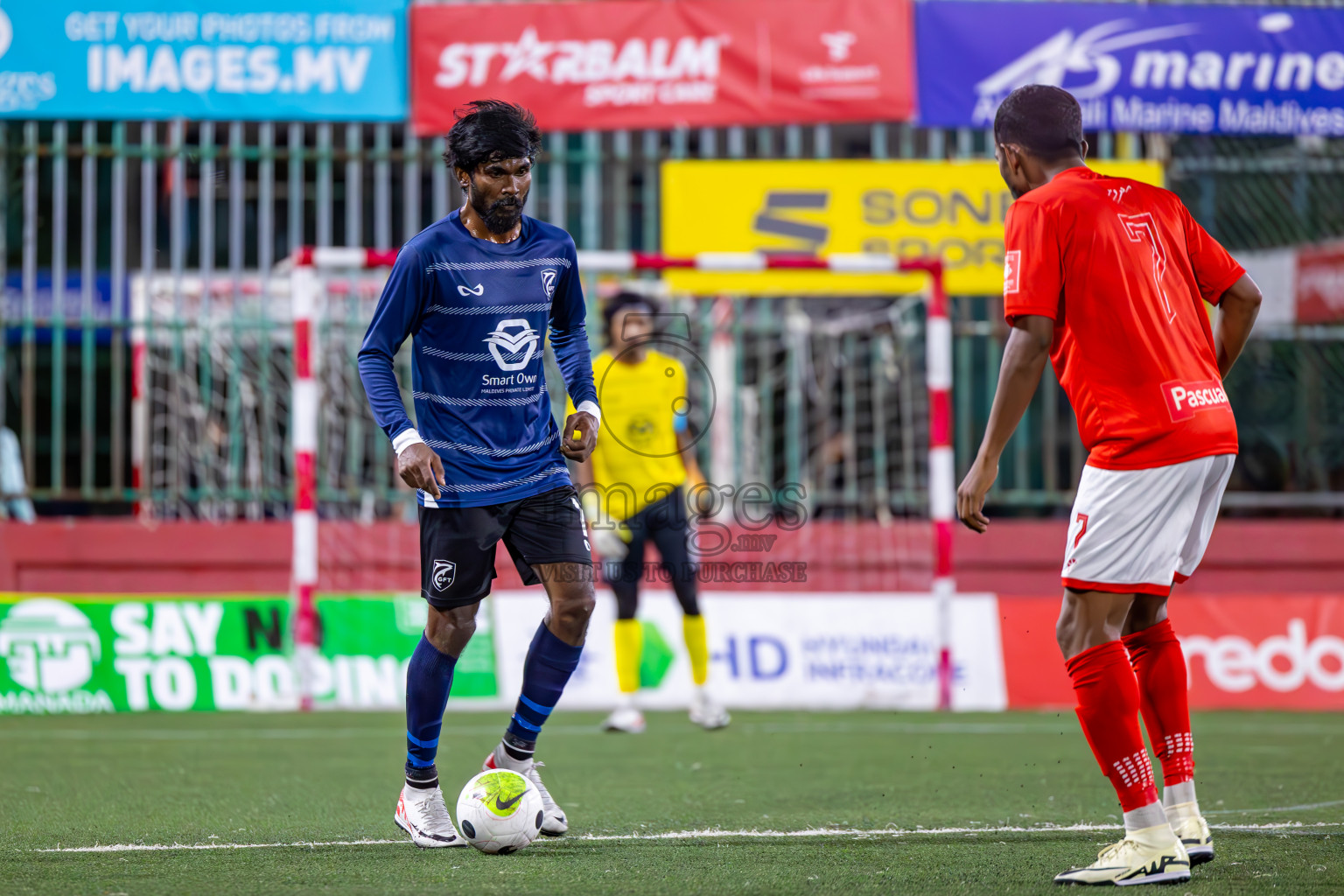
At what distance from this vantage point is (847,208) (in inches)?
463

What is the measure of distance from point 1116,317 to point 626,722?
5.19 metres

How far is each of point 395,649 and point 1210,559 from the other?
601 centimetres

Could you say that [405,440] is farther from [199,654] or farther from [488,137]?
[199,654]

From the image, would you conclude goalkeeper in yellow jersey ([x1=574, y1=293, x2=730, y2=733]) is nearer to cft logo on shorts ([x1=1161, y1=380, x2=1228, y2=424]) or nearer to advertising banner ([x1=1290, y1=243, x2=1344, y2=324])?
cft logo on shorts ([x1=1161, y1=380, x2=1228, y2=424])

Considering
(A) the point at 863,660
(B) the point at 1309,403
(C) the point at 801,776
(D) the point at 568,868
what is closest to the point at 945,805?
(C) the point at 801,776

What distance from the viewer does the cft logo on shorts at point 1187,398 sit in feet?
13.0

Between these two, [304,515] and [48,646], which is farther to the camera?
[48,646]

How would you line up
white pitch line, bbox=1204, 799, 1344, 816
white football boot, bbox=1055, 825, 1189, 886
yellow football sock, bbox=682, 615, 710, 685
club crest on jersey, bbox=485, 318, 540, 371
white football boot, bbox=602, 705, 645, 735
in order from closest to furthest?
1. white football boot, bbox=1055, 825, 1189, 886
2. club crest on jersey, bbox=485, 318, 540, 371
3. white pitch line, bbox=1204, 799, 1344, 816
4. white football boot, bbox=602, 705, 645, 735
5. yellow football sock, bbox=682, 615, 710, 685

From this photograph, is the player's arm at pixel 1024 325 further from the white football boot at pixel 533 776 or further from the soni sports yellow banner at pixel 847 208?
the soni sports yellow banner at pixel 847 208

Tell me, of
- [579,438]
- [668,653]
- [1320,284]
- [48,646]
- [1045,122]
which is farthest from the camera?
[1320,284]

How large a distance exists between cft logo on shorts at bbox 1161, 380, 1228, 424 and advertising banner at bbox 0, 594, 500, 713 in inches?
268

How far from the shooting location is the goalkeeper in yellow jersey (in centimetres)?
867

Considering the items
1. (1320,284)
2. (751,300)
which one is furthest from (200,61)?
(1320,284)

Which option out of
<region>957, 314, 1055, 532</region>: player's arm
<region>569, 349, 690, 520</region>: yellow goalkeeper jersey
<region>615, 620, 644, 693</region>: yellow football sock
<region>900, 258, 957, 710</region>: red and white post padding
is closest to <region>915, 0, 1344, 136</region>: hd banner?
<region>900, 258, 957, 710</region>: red and white post padding
